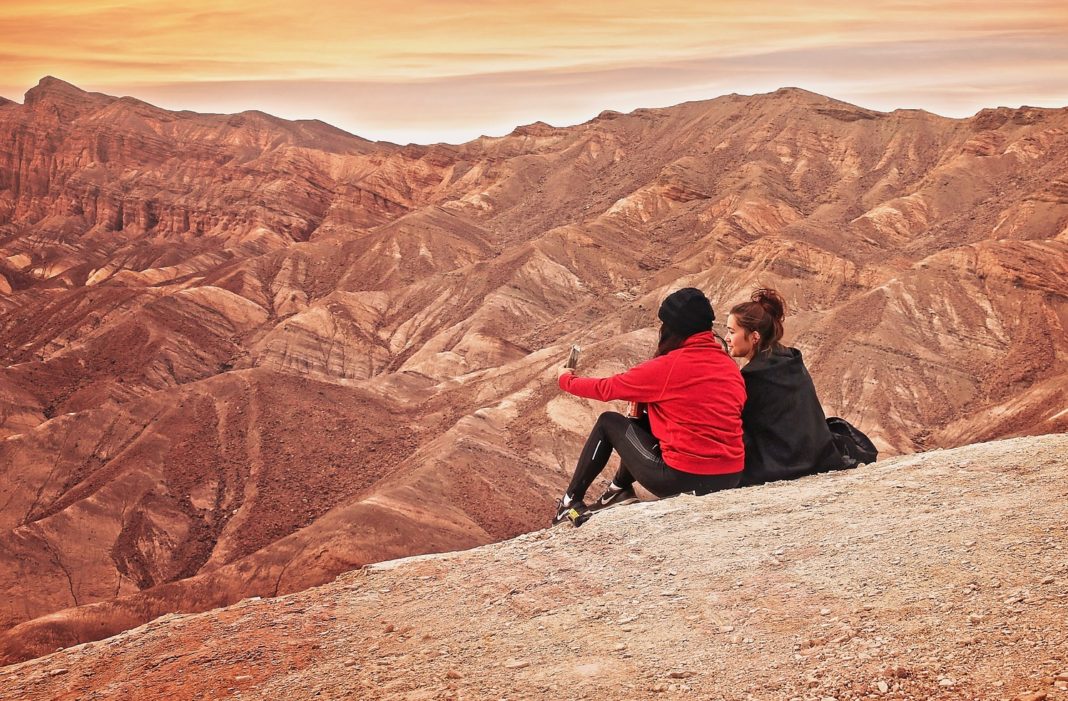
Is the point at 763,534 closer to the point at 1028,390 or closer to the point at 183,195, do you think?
the point at 1028,390

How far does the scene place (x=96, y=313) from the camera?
179 feet

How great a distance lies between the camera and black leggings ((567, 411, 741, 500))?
8.27 metres

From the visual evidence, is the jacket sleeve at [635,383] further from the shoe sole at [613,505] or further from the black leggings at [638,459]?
the shoe sole at [613,505]

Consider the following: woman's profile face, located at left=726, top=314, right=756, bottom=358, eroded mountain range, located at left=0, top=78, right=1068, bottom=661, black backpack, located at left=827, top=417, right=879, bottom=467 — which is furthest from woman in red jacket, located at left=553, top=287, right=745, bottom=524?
eroded mountain range, located at left=0, top=78, right=1068, bottom=661

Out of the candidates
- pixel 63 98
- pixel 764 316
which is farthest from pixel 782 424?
pixel 63 98

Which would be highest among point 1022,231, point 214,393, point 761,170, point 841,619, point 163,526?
point 761,170

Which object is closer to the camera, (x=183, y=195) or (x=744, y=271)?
→ (x=744, y=271)

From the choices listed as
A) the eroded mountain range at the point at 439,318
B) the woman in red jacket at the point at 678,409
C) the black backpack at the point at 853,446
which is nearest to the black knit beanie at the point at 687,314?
the woman in red jacket at the point at 678,409

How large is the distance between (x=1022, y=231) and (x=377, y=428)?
110ft

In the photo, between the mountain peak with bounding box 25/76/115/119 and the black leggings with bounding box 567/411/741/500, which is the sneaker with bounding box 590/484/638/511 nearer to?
the black leggings with bounding box 567/411/741/500

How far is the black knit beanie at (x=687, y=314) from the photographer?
306 inches

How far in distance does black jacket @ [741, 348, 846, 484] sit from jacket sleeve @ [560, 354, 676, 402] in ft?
2.64

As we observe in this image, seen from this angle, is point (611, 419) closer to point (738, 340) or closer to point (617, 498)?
point (617, 498)

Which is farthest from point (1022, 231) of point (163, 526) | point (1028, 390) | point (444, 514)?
point (163, 526)
